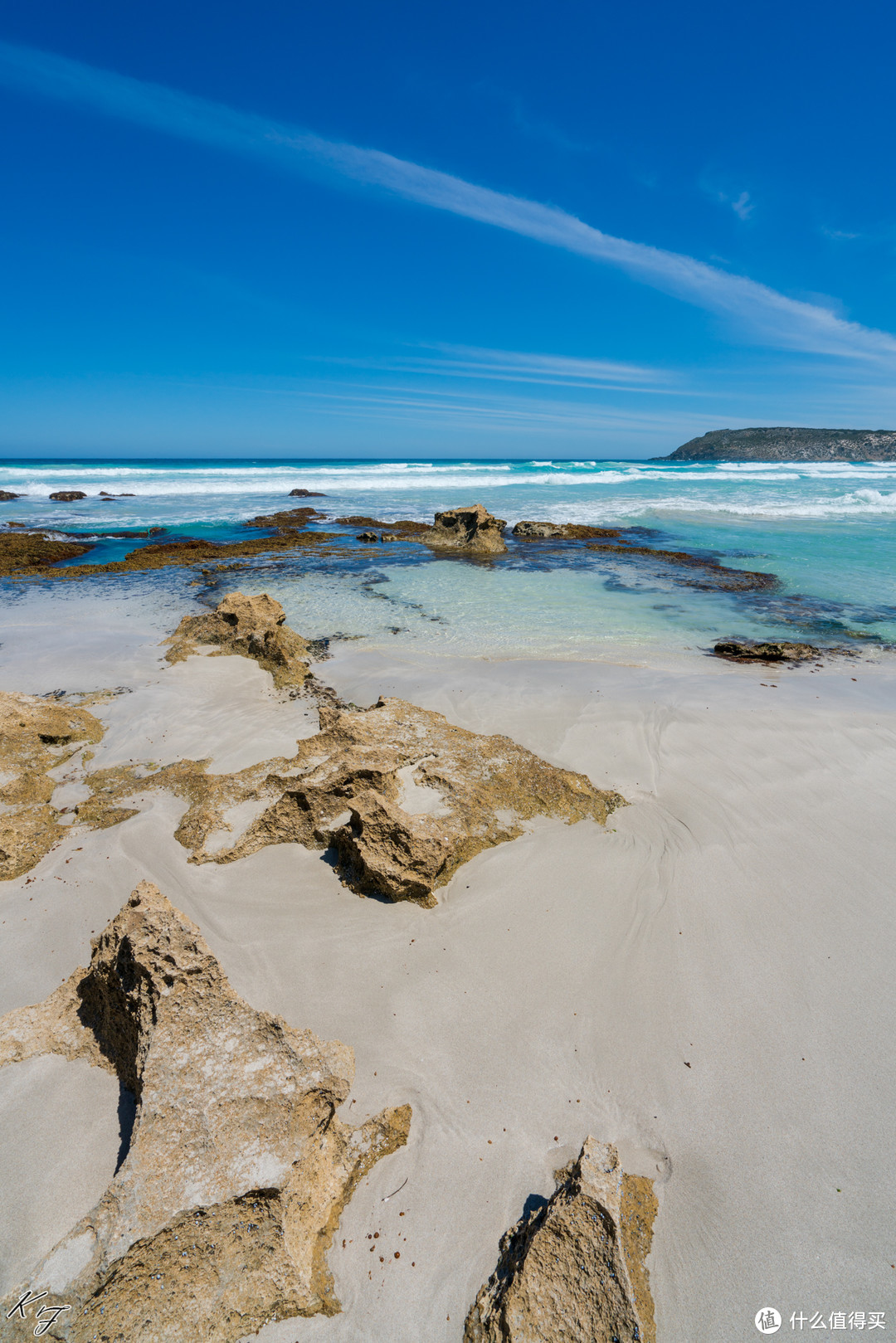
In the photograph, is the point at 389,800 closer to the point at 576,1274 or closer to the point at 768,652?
the point at 576,1274

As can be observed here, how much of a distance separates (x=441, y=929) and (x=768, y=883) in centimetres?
239

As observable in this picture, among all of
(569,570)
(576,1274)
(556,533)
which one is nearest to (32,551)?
(569,570)

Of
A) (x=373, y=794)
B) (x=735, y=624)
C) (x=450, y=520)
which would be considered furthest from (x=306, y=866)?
(x=450, y=520)

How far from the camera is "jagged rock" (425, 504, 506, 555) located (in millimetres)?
18781

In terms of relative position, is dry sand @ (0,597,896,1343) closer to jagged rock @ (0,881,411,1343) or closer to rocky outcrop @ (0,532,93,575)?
jagged rock @ (0,881,411,1343)

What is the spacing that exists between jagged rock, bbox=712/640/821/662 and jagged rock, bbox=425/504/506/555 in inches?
415

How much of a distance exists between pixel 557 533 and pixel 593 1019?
2060cm

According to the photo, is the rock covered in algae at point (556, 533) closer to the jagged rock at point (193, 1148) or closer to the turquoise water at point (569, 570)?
the turquoise water at point (569, 570)

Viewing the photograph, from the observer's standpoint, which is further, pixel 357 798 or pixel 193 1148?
pixel 357 798

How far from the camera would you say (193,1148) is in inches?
84.3

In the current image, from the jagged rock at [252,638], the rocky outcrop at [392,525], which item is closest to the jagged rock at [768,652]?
the jagged rock at [252,638]

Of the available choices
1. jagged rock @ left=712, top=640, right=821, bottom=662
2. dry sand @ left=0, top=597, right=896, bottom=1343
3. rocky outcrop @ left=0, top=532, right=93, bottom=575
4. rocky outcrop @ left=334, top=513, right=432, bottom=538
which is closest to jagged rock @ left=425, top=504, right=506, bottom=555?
rocky outcrop @ left=334, top=513, right=432, bottom=538

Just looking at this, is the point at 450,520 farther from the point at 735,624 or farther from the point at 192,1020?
the point at 192,1020

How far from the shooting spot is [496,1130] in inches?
98.7
